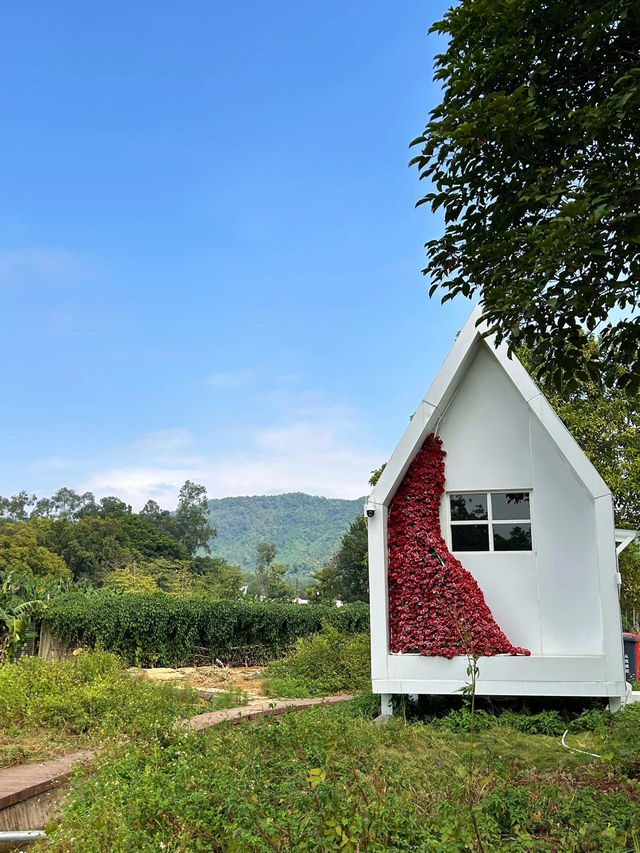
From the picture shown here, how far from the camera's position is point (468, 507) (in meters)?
9.06

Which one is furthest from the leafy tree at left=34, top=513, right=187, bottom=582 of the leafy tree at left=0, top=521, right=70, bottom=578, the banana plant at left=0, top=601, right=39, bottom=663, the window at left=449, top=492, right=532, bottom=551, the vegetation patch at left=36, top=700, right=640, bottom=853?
the vegetation patch at left=36, top=700, right=640, bottom=853

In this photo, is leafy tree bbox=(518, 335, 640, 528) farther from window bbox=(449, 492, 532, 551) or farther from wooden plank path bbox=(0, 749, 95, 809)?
wooden plank path bbox=(0, 749, 95, 809)

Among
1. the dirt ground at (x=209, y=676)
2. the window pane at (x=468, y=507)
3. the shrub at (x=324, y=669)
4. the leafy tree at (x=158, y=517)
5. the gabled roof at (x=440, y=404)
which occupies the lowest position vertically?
the dirt ground at (x=209, y=676)

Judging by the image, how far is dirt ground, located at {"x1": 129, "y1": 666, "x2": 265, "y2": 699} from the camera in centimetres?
1220

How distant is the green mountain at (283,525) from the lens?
97812mm

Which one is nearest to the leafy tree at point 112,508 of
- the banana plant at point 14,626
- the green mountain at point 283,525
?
the green mountain at point 283,525

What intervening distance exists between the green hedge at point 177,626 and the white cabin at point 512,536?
759cm

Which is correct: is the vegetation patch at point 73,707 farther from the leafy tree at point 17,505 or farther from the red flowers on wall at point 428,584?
the leafy tree at point 17,505

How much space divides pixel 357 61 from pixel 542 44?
8087 mm

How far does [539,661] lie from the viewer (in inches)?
310

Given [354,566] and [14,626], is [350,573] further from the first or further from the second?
[14,626]

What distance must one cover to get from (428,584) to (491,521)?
1.27 meters

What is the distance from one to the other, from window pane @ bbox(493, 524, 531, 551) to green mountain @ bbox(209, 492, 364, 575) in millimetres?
83914

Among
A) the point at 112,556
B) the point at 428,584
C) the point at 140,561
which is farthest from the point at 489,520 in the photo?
the point at 112,556
